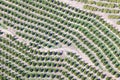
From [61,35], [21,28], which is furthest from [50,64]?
[21,28]

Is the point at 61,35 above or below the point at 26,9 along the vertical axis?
below

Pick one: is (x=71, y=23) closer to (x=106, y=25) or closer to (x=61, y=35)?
(x=61, y=35)

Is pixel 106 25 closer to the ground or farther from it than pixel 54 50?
farther from it

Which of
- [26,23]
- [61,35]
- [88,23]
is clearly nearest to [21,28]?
[26,23]

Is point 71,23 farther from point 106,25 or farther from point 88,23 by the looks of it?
point 106,25

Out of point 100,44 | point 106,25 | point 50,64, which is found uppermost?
point 106,25

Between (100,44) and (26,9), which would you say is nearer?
(100,44)
